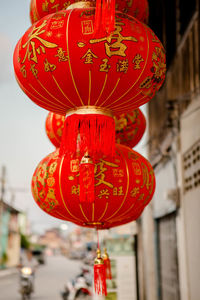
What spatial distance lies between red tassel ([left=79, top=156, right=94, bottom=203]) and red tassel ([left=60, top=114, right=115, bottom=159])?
0.06 meters

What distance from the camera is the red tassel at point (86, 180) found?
2.33 meters

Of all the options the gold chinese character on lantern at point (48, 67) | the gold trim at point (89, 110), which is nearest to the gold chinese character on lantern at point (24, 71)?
the gold chinese character on lantern at point (48, 67)

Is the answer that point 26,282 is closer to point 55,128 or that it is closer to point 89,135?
point 55,128

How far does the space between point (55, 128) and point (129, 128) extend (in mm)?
682

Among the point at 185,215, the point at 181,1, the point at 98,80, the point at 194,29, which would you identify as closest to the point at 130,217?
the point at 98,80

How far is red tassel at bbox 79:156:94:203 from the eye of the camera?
2334 mm

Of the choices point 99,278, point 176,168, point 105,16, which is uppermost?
point 105,16

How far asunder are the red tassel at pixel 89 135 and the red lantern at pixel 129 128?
76 cm

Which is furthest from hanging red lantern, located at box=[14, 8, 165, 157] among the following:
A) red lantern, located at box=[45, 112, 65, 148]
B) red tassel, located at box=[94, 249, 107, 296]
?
red tassel, located at box=[94, 249, 107, 296]

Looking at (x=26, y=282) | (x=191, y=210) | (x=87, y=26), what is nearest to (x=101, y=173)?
(x=87, y=26)

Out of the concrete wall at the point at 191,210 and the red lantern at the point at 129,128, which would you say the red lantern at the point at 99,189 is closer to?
the red lantern at the point at 129,128

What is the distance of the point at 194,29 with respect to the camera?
6.25 metres

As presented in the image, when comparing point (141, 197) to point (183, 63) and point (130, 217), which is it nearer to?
point (130, 217)

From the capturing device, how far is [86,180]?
2375mm
